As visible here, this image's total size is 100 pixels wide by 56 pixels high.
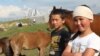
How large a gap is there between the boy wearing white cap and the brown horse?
22.0 feet

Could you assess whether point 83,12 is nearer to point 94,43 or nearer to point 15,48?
point 94,43

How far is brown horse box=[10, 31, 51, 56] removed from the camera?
9371 millimetres

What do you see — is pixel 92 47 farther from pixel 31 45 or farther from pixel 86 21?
pixel 31 45

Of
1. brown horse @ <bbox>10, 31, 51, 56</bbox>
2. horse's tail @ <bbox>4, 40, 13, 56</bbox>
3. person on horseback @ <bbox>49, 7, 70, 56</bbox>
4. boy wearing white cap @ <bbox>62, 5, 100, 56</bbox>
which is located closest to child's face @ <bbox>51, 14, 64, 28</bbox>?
person on horseback @ <bbox>49, 7, 70, 56</bbox>

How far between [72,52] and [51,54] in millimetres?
1237

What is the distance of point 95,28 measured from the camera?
6.64m

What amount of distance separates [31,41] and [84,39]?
7.37 meters

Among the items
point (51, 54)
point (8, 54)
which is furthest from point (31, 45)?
point (51, 54)

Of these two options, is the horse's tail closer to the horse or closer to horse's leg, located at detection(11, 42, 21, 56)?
the horse

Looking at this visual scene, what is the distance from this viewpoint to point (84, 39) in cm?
251

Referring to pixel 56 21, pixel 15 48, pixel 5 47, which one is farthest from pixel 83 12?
pixel 15 48

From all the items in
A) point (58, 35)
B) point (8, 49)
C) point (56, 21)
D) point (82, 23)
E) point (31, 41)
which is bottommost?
point (31, 41)

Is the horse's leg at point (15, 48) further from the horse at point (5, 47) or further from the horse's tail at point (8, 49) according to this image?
the horse at point (5, 47)

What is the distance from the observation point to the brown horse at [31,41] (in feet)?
30.7
